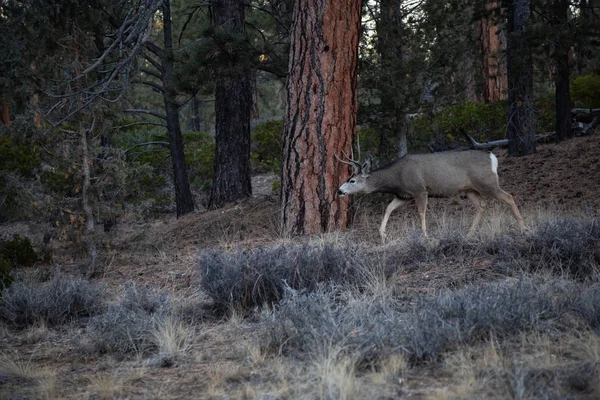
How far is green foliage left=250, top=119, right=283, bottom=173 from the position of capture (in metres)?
25.0

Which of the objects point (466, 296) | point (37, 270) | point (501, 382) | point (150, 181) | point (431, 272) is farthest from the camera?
point (150, 181)

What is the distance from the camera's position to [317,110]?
1023 centimetres

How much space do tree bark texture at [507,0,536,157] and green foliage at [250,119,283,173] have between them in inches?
440

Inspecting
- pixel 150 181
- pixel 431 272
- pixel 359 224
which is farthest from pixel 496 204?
pixel 150 181

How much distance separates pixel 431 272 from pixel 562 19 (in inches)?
366

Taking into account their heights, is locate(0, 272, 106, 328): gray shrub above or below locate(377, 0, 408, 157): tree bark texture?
below

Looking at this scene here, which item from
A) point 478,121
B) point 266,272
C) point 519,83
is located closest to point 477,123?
point 478,121

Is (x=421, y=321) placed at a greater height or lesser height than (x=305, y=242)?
lesser

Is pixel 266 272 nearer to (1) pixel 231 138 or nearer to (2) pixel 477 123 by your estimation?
(1) pixel 231 138

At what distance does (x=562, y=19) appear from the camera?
1421cm

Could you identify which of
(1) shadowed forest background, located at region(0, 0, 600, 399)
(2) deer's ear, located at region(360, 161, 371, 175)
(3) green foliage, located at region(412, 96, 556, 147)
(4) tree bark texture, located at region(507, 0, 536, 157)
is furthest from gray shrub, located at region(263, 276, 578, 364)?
(3) green foliage, located at region(412, 96, 556, 147)

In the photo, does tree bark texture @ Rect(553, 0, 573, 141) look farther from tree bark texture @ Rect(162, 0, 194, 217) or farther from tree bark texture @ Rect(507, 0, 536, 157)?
tree bark texture @ Rect(162, 0, 194, 217)

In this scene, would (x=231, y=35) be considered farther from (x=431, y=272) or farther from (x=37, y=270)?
(x=431, y=272)

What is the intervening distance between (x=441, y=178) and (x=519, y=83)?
16.5 ft
